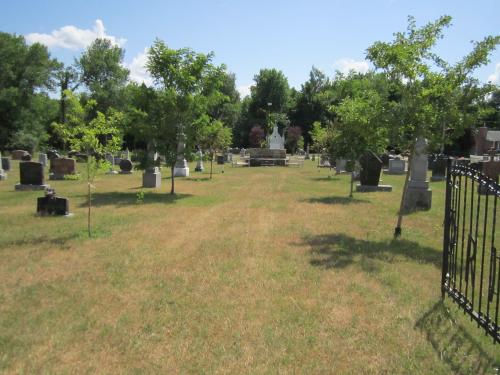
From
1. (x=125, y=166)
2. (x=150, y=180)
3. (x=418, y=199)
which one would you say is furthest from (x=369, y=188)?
(x=125, y=166)

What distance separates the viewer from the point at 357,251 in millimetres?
9219

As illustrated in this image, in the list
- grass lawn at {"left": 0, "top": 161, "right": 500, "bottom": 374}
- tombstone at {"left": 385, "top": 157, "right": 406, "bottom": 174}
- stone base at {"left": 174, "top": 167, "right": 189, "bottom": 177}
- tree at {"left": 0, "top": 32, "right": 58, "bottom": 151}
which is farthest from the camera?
tree at {"left": 0, "top": 32, "right": 58, "bottom": 151}

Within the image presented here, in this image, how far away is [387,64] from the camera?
396 inches

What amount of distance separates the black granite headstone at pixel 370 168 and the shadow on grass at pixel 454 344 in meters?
14.2

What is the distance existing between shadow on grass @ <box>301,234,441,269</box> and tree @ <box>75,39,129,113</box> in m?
56.7

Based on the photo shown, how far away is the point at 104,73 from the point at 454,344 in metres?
66.7

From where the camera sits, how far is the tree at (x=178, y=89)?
59.1ft

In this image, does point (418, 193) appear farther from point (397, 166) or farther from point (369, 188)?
point (397, 166)

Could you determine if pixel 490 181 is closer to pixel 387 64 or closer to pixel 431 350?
pixel 431 350

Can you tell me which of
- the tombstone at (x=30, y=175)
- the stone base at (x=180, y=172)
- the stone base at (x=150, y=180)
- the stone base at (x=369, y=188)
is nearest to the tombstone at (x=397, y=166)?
the stone base at (x=369, y=188)

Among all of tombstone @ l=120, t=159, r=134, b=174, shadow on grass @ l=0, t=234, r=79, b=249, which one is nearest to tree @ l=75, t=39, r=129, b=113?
tombstone @ l=120, t=159, r=134, b=174

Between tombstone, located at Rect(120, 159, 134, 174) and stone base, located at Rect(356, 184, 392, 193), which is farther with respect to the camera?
tombstone, located at Rect(120, 159, 134, 174)

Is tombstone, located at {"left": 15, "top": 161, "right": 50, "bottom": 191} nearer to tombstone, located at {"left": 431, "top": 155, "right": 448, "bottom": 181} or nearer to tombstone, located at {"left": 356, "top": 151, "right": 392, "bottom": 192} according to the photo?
tombstone, located at {"left": 356, "top": 151, "right": 392, "bottom": 192}

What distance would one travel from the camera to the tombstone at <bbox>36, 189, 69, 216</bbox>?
12992 millimetres
